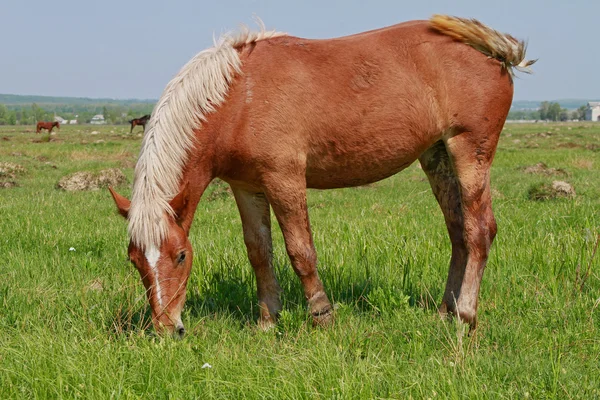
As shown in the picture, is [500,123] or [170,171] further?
[500,123]

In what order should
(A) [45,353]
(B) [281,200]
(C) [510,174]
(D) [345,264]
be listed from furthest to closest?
(C) [510,174] → (D) [345,264] → (B) [281,200] → (A) [45,353]

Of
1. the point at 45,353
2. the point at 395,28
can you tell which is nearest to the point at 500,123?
the point at 395,28

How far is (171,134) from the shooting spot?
Result: 417 centimetres

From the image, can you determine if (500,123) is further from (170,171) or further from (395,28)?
(170,171)

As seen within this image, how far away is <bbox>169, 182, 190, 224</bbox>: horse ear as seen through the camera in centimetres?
407

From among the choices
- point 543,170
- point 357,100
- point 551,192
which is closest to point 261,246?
point 357,100

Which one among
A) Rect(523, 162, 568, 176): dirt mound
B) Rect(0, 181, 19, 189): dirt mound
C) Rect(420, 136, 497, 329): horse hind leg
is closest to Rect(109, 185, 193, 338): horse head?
Rect(420, 136, 497, 329): horse hind leg

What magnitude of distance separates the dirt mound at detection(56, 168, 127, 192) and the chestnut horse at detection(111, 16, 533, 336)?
9.19m

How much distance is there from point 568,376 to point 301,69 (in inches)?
103

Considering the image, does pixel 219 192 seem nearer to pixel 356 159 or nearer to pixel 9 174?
pixel 9 174

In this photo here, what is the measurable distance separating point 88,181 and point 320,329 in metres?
10.1

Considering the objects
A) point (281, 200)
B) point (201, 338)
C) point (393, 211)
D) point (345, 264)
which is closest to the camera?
point (201, 338)

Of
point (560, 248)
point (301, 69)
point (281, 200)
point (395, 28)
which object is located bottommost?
point (560, 248)

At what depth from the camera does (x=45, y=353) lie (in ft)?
11.8
